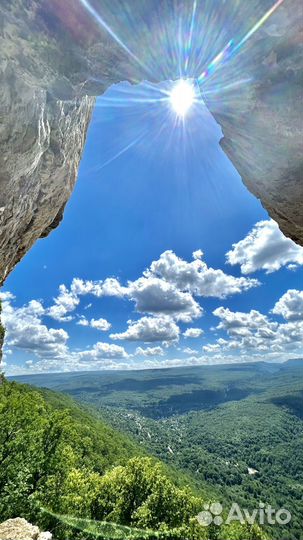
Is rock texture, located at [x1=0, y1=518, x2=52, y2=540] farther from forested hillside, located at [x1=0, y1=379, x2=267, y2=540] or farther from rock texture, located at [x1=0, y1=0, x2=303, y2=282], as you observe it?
rock texture, located at [x1=0, y1=0, x2=303, y2=282]

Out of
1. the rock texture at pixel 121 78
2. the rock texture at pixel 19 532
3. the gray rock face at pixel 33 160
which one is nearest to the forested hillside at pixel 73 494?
the rock texture at pixel 19 532

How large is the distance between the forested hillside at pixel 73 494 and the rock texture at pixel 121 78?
16081mm

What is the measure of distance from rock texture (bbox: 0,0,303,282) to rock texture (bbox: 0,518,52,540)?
11220 mm

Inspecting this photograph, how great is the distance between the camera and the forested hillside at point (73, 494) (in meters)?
21.5

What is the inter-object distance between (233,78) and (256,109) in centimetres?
134

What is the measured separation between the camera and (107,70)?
11391 millimetres

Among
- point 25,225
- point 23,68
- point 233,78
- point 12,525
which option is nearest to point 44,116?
point 23,68

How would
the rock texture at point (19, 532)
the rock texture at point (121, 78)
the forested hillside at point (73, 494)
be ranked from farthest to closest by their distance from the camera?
1. the forested hillside at point (73, 494)
2. the rock texture at point (19, 532)
3. the rock texture at point (121, 78)

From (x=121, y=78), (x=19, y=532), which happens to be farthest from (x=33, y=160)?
(x=19, y=532)

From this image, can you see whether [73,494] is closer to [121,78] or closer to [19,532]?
[19,532]

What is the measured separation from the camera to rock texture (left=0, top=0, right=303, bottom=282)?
26.8ft

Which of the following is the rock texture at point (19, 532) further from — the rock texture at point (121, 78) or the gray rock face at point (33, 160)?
the rock texture at point (121, 78)

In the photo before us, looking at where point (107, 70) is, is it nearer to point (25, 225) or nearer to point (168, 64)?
point (168, 64)

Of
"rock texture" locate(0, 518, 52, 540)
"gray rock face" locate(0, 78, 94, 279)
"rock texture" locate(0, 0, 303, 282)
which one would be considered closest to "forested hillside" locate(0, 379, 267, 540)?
"rock texture" locate(0, 518, 52, 540)
